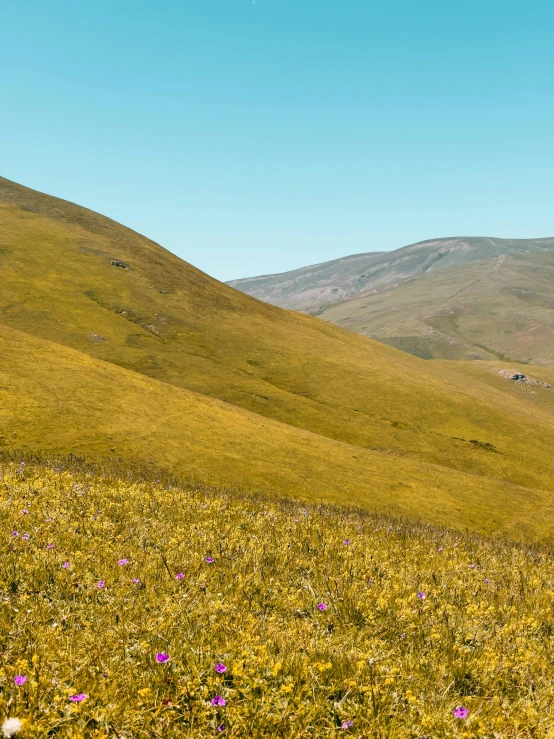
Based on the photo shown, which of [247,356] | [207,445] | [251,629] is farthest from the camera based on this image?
[247,356]

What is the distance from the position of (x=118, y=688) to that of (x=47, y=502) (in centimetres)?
736

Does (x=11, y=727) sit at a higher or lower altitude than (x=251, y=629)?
higher

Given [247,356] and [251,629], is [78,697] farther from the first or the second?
[247,356]

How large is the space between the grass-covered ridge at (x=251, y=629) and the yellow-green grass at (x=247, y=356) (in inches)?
900

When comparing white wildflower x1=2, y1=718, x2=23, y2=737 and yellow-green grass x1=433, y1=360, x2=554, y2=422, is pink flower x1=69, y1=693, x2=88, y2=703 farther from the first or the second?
yellow-green grass x1=433, y1=360, x2=554, y2=422

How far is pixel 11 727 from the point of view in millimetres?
4156

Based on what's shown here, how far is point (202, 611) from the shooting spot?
6.94m

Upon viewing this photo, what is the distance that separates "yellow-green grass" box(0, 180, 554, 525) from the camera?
208 feet

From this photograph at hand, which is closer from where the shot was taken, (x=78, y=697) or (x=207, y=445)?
(x=78, y=697)

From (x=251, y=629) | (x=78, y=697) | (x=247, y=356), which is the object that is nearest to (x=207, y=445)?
(x=251, y=629)

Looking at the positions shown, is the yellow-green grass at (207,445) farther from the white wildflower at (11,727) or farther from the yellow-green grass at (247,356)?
the white wildflower at (11,727)

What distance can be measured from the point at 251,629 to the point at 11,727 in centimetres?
324

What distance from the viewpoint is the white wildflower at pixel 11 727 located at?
4141mm

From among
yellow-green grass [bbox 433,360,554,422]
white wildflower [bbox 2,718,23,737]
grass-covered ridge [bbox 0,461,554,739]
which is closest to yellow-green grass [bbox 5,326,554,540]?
grass-covered ridge [bbox 0,461,554,739]
